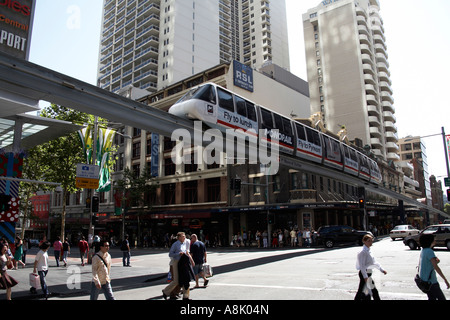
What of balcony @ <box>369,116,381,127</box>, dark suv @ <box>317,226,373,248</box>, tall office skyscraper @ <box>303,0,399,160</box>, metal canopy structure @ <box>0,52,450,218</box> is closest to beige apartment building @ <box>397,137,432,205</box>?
tall office skyscraper @ <box>303,0,399,160</box>

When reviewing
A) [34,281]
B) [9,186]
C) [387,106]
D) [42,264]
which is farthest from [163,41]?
[34,281]

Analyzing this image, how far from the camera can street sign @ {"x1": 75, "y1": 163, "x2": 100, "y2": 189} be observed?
54.6 feet

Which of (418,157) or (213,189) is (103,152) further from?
(418,157)

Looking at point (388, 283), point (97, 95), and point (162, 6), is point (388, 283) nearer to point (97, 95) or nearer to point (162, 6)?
point (97, 95)

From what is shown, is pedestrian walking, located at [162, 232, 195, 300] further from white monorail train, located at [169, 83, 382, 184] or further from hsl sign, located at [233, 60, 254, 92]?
hsl sign, located at [233, 60, 254, 92]

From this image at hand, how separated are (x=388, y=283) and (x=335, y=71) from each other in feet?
246

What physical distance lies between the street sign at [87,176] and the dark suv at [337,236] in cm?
1707

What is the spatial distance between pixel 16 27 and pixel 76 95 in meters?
4.04

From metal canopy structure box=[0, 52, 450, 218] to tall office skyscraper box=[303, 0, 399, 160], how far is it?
62101mm

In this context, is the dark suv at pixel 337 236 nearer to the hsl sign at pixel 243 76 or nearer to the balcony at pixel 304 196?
the balcony at pixel 304 196

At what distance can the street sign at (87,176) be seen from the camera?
16.7 m

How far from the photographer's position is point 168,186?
141ft

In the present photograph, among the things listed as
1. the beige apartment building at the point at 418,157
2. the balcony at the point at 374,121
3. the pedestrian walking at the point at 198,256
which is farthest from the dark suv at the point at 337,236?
the beige apartment building at the point at 418,157

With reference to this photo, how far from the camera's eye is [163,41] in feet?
220
